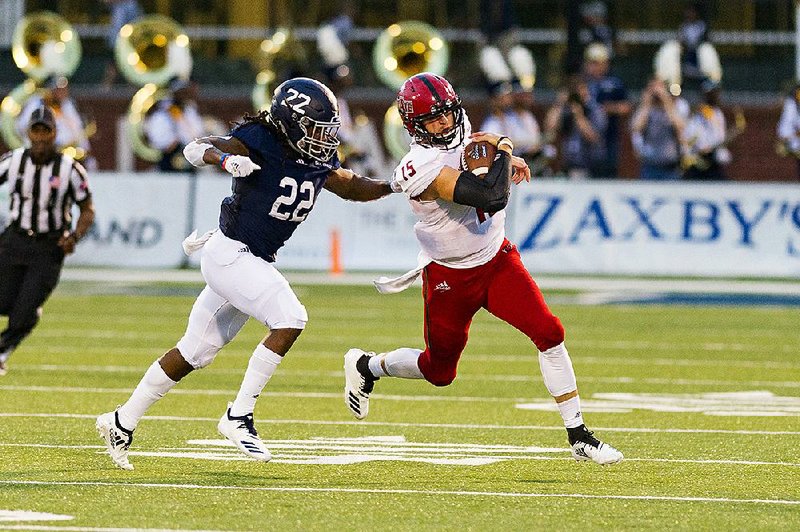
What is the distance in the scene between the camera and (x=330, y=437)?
858cm

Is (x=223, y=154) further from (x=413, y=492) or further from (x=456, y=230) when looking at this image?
(x=413, y=492)


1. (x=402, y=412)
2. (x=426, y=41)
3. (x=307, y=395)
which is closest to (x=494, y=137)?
(x=402, y=412)

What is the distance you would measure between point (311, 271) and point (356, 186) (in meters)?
11.8

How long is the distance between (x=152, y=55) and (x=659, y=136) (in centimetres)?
700

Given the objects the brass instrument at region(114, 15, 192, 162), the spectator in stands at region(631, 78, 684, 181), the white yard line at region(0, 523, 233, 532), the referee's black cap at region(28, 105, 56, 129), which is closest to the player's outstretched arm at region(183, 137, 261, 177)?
the white yard line at region(0, 523, 233, 532)

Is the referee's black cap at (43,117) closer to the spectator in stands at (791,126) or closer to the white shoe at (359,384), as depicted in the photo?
the white shoe at (359,384)

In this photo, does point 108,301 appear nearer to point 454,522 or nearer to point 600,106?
point 600,106

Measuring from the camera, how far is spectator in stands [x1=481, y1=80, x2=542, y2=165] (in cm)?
2133

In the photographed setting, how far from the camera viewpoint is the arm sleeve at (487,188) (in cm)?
739

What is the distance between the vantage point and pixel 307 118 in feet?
24.5

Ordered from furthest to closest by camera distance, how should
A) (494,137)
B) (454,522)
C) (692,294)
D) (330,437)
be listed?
(692,294) → (330,437) → (494,137) → (454,522)

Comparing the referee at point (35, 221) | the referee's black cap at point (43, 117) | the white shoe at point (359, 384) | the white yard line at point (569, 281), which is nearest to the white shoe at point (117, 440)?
the white shoe at point (359, 384)

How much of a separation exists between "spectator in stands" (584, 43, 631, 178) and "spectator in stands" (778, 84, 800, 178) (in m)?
1.75

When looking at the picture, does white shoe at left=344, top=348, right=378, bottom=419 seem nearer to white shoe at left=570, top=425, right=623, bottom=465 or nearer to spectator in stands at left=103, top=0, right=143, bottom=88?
white shoe at left=570, top=425, right=623, bottom=465
